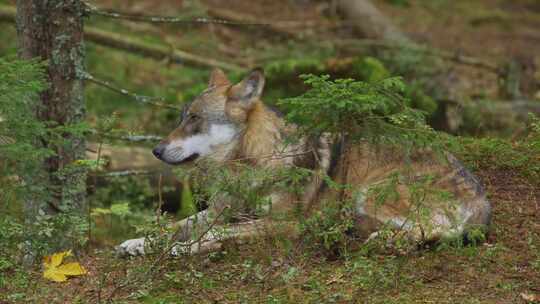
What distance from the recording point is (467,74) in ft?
56.9

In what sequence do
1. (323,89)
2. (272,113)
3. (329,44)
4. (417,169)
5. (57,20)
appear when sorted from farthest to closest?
1. (329,44)
2. (57,20)
3. (272,113)
4. (417,169)
5. (323,89)

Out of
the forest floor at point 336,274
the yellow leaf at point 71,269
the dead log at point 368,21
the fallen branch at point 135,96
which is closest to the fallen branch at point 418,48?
the dead log at point 368,21

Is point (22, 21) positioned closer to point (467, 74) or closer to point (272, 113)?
point (272, 113)

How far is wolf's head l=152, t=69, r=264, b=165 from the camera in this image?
22.1 feet

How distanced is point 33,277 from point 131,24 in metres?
12.2

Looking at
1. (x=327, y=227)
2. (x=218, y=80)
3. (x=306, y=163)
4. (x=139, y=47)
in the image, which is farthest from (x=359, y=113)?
(x=139, y=47)

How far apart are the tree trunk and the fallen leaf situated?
1440 millimetres

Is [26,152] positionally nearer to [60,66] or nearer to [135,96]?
[135,96]

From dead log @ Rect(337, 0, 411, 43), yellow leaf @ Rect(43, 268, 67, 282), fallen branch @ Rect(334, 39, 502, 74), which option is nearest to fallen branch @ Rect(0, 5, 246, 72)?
fallen branch @ Rect(334, 39, 502, 74)

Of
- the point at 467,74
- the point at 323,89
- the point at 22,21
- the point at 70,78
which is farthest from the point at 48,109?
the point at 467,74

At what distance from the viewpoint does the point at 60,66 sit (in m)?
7.73

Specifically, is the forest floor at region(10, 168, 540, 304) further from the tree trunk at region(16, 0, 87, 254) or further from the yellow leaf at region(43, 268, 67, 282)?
the tree trunk at region(16, 0, 87, 254)

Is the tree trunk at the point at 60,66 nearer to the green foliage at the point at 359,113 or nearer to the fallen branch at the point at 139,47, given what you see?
the green foliage at the point at 359,113

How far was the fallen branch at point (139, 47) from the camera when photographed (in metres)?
12.9
